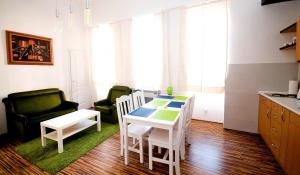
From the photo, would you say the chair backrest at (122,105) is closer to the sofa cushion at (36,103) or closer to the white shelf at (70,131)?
the white shelf at (70,131)

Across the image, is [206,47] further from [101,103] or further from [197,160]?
[101,103]

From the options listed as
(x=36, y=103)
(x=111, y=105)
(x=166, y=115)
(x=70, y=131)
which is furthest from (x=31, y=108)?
(x=166, y=115)

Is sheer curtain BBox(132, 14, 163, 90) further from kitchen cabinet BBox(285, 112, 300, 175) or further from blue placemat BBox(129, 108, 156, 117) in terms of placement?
kitchen cabinet BBox(285, 112, 300, 175)

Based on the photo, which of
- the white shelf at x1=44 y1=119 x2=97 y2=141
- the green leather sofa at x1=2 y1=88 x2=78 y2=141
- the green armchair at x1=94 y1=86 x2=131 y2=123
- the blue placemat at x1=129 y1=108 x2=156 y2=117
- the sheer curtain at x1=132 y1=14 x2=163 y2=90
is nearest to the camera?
the blue placemat at x1=129 y1=108 x2=156 y2=117

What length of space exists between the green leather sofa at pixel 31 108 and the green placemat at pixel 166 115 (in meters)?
2.42

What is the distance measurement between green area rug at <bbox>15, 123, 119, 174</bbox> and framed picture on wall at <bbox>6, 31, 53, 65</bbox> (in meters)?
1.85

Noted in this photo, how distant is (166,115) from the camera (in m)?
2.04

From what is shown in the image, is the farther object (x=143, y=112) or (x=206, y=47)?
(x=206, y=47)

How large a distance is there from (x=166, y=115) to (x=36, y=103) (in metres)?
3.15

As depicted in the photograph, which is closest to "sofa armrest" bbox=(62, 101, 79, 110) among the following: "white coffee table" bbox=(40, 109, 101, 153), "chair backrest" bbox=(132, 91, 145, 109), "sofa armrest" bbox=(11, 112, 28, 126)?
"white coffee table" bbox=(40, 109, 101, 153)

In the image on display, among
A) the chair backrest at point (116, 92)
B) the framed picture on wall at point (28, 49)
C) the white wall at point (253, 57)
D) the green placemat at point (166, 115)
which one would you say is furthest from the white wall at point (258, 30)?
the framed picture on wall at point (28, 49)

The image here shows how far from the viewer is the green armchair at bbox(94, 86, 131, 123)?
147 inches

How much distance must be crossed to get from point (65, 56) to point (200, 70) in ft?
12.4

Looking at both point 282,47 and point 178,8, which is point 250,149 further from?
point 178,8
